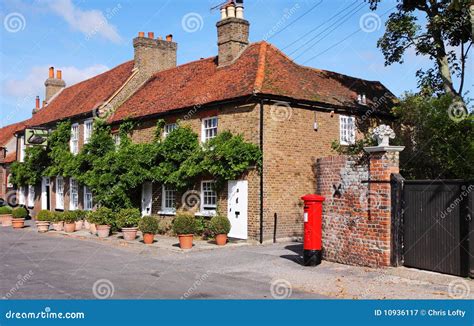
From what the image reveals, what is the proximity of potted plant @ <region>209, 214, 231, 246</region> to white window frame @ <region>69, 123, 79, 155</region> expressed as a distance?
15.1 meters

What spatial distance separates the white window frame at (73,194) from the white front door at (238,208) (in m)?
14.2

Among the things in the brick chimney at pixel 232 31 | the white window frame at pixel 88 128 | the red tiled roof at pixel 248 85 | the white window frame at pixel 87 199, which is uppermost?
the brick chimney at pixel 232 31

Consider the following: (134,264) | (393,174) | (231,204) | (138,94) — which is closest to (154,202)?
(231,204)

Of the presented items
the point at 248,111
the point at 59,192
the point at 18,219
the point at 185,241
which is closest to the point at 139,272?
the point at 185,241

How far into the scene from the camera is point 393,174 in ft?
38.9

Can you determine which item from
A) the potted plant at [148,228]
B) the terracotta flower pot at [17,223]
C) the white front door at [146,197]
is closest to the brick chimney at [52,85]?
the terracotta flower pot at [17,223]

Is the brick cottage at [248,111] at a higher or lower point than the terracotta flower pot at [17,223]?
higher

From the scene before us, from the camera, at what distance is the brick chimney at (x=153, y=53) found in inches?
1159

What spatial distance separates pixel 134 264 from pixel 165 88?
46.0 ft

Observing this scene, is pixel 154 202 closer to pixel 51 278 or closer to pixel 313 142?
pixel 313 142

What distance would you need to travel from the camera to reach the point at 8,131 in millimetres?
48125

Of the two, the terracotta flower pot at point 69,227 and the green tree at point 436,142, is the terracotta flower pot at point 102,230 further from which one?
the green tree at point 436,142

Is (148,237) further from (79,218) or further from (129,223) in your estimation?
(79,218)

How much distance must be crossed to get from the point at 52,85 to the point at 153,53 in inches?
591
